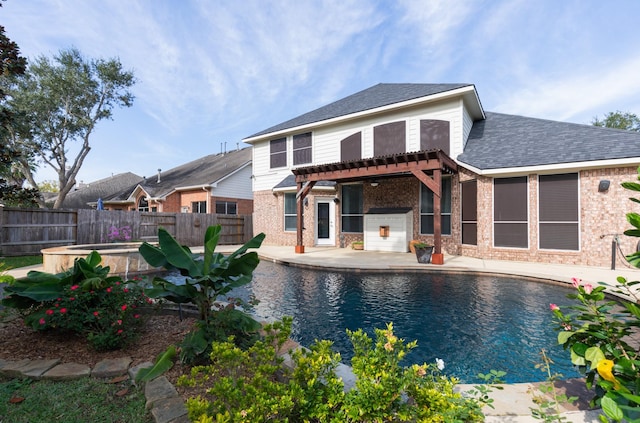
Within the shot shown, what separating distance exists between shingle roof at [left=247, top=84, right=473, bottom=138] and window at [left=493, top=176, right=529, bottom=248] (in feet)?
13.0

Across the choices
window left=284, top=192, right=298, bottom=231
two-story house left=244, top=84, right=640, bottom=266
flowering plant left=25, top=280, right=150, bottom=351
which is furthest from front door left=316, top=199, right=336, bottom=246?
flowering plant left=25, top=280, right=150, bottom=351

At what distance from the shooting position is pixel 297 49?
12375 mm

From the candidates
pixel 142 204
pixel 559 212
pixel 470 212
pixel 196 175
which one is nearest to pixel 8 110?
pixel 470 212

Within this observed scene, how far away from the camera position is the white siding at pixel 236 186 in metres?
20.8

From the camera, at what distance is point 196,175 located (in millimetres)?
23844

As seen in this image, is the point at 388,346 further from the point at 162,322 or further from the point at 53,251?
the point at 53,251

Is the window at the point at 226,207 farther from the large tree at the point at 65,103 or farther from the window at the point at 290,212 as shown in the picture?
the large tree at the point at 65,103

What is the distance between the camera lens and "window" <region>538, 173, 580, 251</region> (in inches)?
366

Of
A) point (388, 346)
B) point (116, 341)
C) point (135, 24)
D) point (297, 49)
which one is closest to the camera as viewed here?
point (388, 346)

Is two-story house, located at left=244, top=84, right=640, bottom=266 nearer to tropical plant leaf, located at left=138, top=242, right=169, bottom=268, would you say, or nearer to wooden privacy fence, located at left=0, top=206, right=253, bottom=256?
wooden privacy fence, located at left=0, top=206, right=253, bottom=256

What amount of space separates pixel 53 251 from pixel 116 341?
7327mm

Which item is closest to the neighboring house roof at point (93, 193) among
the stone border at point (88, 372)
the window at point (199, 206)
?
the window at point (199, 206)

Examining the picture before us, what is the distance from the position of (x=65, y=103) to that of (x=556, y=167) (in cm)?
3104

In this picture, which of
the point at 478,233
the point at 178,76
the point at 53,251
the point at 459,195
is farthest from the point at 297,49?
the point at 53,251
